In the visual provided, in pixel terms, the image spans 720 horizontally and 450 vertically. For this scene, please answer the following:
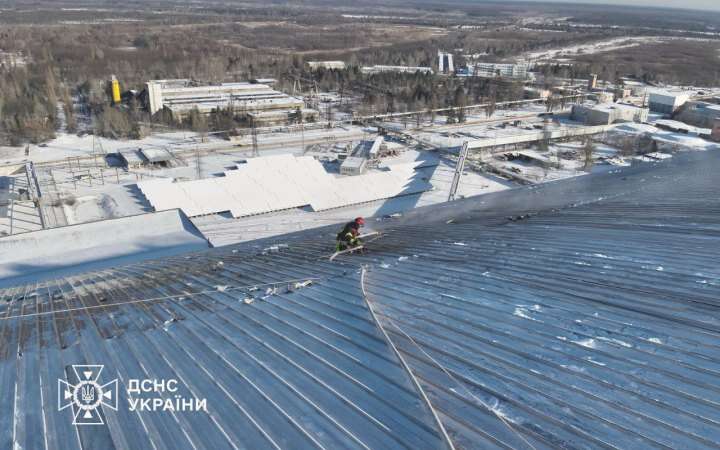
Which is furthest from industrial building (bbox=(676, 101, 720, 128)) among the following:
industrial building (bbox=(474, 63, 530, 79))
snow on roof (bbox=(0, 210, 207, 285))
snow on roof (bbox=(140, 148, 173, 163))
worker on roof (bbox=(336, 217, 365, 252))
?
worker on roof (bbox=(336, 217, 365, 252))

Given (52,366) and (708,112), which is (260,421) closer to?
(52,366)

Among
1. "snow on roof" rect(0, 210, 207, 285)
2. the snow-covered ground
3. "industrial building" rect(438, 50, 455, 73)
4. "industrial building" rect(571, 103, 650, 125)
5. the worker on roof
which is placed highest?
the snow-covered ground

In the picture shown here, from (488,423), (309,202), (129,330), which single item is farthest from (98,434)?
(309,202)

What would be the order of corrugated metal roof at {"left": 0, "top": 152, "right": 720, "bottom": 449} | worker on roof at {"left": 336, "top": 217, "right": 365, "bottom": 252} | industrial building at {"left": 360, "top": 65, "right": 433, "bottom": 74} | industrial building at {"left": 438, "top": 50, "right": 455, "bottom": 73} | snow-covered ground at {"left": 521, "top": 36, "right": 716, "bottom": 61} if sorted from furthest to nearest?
1. snow-covered ground at {"left": 521, "top": 36, "right": 716, "bottom": 61}
2. industrial building at {"left": 438, "top": 50, "right": 455, "bottom": 73}
3. industrial building at {"left": 360, "top": 65, "right": 433, "bottom": 74}
4. worker on roof at {"left": 336, "top": 217, "right": 365, "bottom": 252}
5. corrugated metal roof at {"left": 0, "top": 152, "right": 720, "bottom": 449}

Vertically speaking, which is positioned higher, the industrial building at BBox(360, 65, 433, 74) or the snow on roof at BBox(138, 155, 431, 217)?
the industrial building at BBox(360, 65, 433, 74)

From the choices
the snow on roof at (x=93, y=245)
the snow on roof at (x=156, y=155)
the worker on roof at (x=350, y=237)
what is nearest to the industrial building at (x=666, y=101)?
the snow on roof at (x=156, y=155)

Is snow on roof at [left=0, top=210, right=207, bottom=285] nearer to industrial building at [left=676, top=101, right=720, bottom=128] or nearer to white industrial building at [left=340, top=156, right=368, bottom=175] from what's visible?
white industrial building at [left=340, top=156, right=368, bottom=175]

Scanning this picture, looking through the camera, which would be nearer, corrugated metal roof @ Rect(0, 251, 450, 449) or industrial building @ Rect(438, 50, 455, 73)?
corrugated metal roof @ Rect(0, 251, 450, 449)

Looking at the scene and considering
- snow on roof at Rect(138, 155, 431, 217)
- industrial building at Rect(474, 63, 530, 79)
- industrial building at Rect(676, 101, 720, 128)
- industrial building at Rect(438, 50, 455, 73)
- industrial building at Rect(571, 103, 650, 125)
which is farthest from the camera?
industrial building at Rect(438, 50, 455, 73)
